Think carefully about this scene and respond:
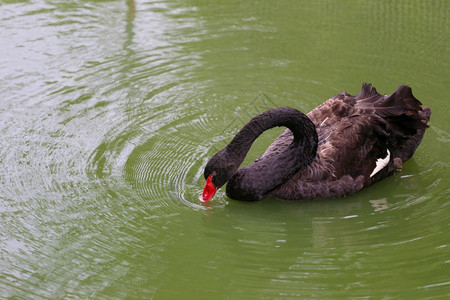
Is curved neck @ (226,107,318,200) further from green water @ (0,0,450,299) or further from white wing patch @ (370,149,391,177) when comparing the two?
Result: white wing patch @ (370,149,391,177)

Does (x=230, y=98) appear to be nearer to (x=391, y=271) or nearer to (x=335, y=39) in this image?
(x=335, y=39)

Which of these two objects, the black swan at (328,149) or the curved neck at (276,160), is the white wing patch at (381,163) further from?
the curved neck at (276,160)

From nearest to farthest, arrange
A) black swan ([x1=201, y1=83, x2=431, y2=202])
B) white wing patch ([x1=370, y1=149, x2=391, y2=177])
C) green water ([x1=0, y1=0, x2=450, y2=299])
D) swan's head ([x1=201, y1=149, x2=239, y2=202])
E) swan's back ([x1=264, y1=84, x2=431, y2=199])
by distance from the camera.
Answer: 1. green water ([x1=0, y1=0, x2=450, y2=299])
2. swan's head ([x1=201, y1=149, x2=239, y2=202])
3. black swan ([x1=201, y1=83, x2=431, y2=202])
4. swan's back ([x1=264, y1=84, x2=431, y2=199])
5. white wing patch ([x1=370, y1=149, x2=391, y2=177])

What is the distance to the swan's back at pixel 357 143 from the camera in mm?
5336

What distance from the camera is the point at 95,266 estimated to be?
14.3 feet

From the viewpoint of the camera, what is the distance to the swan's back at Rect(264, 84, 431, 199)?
534cm

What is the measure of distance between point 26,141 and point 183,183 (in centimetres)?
152

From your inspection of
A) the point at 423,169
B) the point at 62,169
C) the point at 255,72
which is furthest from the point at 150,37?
the point at 423,169

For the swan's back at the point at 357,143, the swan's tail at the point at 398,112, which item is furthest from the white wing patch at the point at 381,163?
the swan's tail at the point at 398,112

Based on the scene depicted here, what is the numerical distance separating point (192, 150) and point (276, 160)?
0.87 m

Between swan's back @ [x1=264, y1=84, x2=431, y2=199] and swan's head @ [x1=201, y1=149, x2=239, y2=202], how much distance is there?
22.3 inches

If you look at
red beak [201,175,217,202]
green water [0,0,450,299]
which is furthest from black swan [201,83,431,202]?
green water [0,0,450,299]

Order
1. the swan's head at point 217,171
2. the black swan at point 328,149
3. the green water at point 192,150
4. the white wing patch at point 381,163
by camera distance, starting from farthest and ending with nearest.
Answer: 1. the white wing patch at point 381,163
2. the black swan at point 328,149
3. the swan's head at point 217,171
4. the green water at point 192,150

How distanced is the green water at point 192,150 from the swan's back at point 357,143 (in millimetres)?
130
